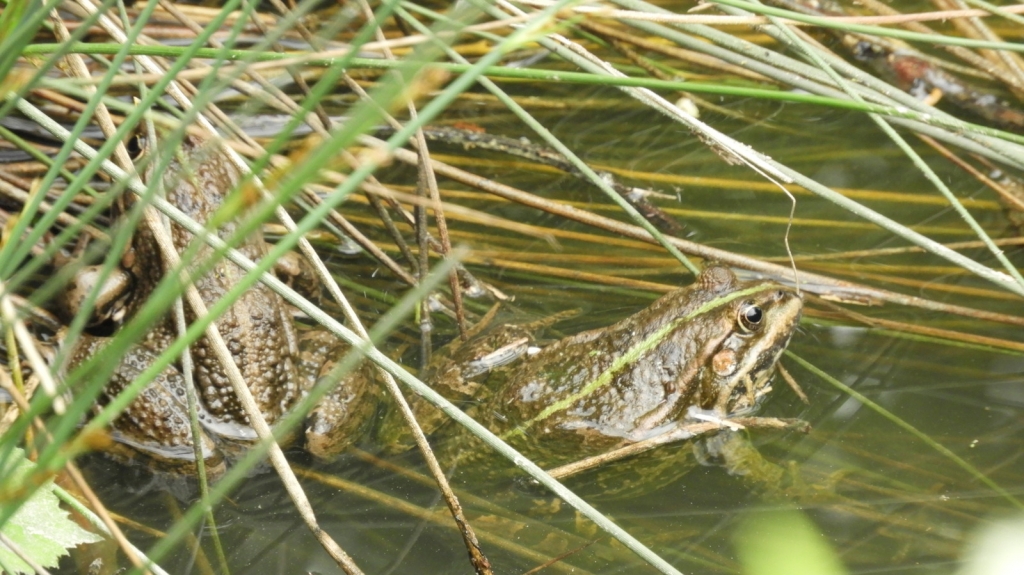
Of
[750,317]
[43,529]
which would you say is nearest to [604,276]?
[750,317]

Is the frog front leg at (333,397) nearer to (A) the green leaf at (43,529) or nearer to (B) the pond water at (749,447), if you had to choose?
(B) the pond water at (749,447)

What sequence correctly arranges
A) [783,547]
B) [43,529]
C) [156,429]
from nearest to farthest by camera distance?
[43,529]
[783,547]
[156,429]

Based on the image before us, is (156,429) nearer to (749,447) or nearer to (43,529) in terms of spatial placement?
(43,529)

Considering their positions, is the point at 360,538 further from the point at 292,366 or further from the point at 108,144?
the point at 108,144

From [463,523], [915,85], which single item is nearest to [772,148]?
[915,85]

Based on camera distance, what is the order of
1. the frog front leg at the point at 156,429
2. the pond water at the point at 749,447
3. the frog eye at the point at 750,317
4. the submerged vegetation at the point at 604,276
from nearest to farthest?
the submerged vegetation at the point at 604,276 < the pond water at the point at 749,447 < the frog front leg at the point at 156,429 < the frog eye at the point at 750,317

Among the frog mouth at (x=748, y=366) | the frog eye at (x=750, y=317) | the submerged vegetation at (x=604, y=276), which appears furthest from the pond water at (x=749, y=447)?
the frog eye at (x=750, y=317)
